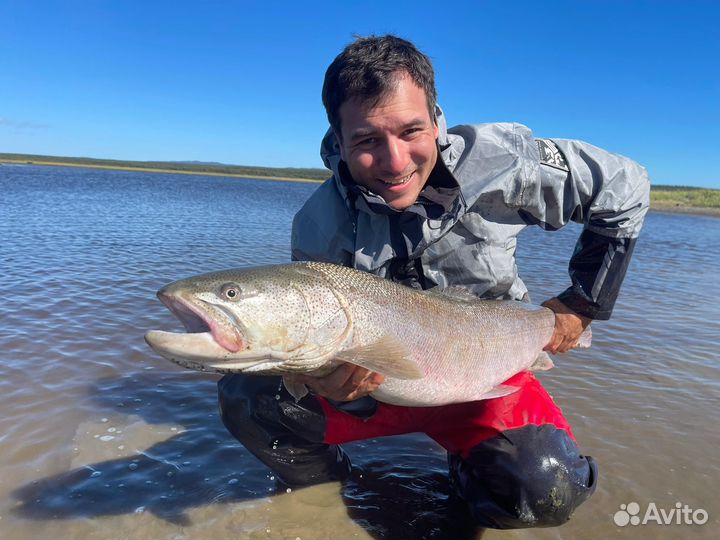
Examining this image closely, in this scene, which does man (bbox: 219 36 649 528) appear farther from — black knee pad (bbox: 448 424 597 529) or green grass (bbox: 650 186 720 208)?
green grass (bbox: 650 186 720 208)

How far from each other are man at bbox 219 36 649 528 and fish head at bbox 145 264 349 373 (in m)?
0.39

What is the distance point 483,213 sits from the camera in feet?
11.5

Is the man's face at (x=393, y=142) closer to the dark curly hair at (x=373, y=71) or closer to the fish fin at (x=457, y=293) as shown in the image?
the dark curly hair at (x=373, y=71)

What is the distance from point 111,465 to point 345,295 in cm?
235

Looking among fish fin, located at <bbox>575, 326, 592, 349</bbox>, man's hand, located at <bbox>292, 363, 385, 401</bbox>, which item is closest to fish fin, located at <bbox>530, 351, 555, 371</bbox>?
fish fin, located at <bbox>575, 326, 592, 349</bbox>

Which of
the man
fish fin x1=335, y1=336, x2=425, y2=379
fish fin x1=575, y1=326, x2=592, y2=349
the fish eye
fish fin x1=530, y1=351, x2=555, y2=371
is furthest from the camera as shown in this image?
Result: fish fin x1=575, y1=326, x2=592, y2=349

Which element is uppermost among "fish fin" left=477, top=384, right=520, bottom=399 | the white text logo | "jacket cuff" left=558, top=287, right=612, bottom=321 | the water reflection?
"jacket cuff" left=558, top=287, right=612, bottom=321

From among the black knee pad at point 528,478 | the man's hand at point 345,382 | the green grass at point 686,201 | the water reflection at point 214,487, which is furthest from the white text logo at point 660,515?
the green grass at point 686,201

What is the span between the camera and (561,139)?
3.55 m

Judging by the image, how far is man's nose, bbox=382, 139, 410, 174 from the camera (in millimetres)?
3121

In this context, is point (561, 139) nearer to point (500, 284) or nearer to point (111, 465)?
point (500, 284)

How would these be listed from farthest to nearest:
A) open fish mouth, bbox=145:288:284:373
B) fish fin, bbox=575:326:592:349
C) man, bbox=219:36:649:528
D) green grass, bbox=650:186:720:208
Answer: green grass, bbox=650:186:720:208 < fish fin, bbox=575:326:592:349 < man, bbox=219:36:649:528 < open fish mouth, bbox=145:288:284:373

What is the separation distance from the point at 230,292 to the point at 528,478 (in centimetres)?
193

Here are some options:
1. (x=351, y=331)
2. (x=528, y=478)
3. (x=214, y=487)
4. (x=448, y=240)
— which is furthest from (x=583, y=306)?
(x=214, y=487)
